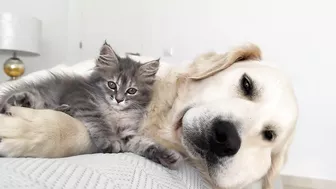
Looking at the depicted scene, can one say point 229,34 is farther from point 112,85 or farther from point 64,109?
point 64,109

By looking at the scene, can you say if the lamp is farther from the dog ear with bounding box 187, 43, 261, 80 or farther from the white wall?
the dog ear with bounding box 187, 43, 261, 80

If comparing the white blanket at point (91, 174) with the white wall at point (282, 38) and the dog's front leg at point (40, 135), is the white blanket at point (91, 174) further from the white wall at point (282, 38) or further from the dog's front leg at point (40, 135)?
the white wall at point (282, 38)

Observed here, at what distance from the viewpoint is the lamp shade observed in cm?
247

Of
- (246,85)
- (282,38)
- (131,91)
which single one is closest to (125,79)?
(131,91)

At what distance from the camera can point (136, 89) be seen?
1.13 metres

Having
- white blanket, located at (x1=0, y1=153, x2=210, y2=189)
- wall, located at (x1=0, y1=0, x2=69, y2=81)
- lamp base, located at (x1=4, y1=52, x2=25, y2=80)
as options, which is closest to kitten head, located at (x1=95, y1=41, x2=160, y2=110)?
white blanket, located at (x1=0, y1=153, x2=210, y2=189)

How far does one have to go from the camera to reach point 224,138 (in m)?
0.85

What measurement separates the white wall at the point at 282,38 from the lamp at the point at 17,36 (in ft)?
2.71

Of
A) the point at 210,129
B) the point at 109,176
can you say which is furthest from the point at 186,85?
the point at 109,176

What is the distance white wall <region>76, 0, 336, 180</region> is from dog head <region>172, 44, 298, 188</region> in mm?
1351

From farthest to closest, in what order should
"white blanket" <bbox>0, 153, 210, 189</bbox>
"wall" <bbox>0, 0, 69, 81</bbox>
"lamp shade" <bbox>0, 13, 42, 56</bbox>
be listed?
1. "wall" <bbox>0, 0, 69, 81</bbox>
2. "lamp shade" <bbox>0, 13, 42, 56</bbox>
3. "white blanket" <bbox>0, 153, 210, 189</bbox>

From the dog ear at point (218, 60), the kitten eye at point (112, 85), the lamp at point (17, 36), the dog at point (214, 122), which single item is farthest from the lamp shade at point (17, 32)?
the dog ear at point (218, 60)

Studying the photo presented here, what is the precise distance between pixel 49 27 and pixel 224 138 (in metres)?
2.81

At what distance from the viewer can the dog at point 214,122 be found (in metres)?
0.81
